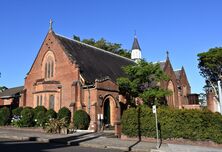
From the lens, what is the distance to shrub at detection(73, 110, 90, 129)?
29.5 meters

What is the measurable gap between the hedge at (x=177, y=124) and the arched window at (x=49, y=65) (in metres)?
17.4

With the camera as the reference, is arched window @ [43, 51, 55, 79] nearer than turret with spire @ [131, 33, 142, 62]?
Yes

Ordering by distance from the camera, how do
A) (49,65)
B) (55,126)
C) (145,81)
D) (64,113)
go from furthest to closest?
(49,65)
(145,81)
(64,113)
(55,126)

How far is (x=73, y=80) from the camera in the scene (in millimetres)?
33500

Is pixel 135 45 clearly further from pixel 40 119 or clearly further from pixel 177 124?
pixel 177 124

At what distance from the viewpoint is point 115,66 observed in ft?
140

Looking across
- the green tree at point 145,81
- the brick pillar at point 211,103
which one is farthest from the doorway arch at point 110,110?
the brick pillar at point 211,103

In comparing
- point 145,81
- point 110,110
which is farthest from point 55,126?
point 145,81

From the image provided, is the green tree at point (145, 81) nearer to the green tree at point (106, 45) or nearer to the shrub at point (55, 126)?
the shrub at point (55, 126)

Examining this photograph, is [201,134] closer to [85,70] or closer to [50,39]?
[85,70]

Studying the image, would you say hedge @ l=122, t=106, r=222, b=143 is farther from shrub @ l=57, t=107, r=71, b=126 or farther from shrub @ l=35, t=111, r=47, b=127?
shrub @ l=35, t=111, r=47, b=127

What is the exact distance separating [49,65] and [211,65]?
1093 inches

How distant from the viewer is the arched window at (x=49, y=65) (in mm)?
37156

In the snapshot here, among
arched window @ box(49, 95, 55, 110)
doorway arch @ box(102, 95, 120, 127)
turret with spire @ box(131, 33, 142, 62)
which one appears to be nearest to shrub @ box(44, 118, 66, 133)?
doorway arch @ box(102, 95, 120, 127)
